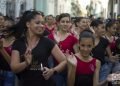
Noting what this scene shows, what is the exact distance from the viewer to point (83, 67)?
16.8ft

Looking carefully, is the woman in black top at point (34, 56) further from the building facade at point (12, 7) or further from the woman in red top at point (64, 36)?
the building facade at point (12, 7)

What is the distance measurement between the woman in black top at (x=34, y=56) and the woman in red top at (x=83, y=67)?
173mm

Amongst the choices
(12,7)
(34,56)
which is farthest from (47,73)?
(12,7)

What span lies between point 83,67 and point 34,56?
2.08ft

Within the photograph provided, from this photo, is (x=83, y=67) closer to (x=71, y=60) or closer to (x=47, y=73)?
(x=71, y=60)

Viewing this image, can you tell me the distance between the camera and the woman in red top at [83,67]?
5066mm

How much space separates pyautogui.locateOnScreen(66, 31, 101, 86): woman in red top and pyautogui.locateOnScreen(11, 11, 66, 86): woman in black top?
0.57 ft

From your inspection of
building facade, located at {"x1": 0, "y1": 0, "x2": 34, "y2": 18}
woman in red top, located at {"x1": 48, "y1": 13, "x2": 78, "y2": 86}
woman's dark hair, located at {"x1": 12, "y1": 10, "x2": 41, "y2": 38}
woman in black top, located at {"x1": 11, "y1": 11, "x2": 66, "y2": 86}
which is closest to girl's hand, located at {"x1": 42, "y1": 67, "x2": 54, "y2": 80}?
woman in black top, located at {"x1": 11, "y1": 11, "x2": 66, "y2": 86}

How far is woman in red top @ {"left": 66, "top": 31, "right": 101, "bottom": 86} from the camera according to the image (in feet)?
16.6

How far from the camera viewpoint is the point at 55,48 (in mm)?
5184

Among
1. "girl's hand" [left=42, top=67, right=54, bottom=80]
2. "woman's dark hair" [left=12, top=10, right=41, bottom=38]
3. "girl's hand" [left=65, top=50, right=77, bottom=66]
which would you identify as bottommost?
"girl's hand" [left=42, top=67, right=54, bottom=80]

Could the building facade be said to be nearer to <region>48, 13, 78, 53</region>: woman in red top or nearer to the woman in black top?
<region>48, 13, 78, 53</region>: woman in red top

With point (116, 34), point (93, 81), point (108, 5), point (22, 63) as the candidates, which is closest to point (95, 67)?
point (93, 81)

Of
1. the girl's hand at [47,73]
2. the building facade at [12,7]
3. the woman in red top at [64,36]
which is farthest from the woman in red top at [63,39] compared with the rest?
the building facade at [12,7]
